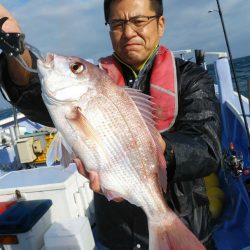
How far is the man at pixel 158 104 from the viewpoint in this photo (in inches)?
88.5

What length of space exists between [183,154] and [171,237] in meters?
0.51

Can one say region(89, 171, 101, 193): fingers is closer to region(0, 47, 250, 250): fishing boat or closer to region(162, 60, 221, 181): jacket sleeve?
region(162, 60, 221, 181): jacket sleeve

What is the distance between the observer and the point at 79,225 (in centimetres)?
341

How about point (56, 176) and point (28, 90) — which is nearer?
point (28, 90)

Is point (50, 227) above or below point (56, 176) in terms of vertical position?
below

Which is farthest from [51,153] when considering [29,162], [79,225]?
[29,162]

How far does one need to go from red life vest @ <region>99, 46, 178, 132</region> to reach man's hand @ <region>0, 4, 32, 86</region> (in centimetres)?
65

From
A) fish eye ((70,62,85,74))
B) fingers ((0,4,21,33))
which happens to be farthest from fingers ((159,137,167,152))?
fingers ((0,4,21,33))

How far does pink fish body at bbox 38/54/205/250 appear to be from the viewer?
1955 millimetres

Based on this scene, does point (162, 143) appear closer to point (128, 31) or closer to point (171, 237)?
point (171, 237)

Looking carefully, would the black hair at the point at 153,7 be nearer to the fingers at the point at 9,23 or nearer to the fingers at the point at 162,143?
the fingers at the point at 9,23

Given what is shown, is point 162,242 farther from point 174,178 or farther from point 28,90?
point 28,90

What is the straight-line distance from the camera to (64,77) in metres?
1.99

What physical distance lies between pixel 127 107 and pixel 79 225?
1.85m
